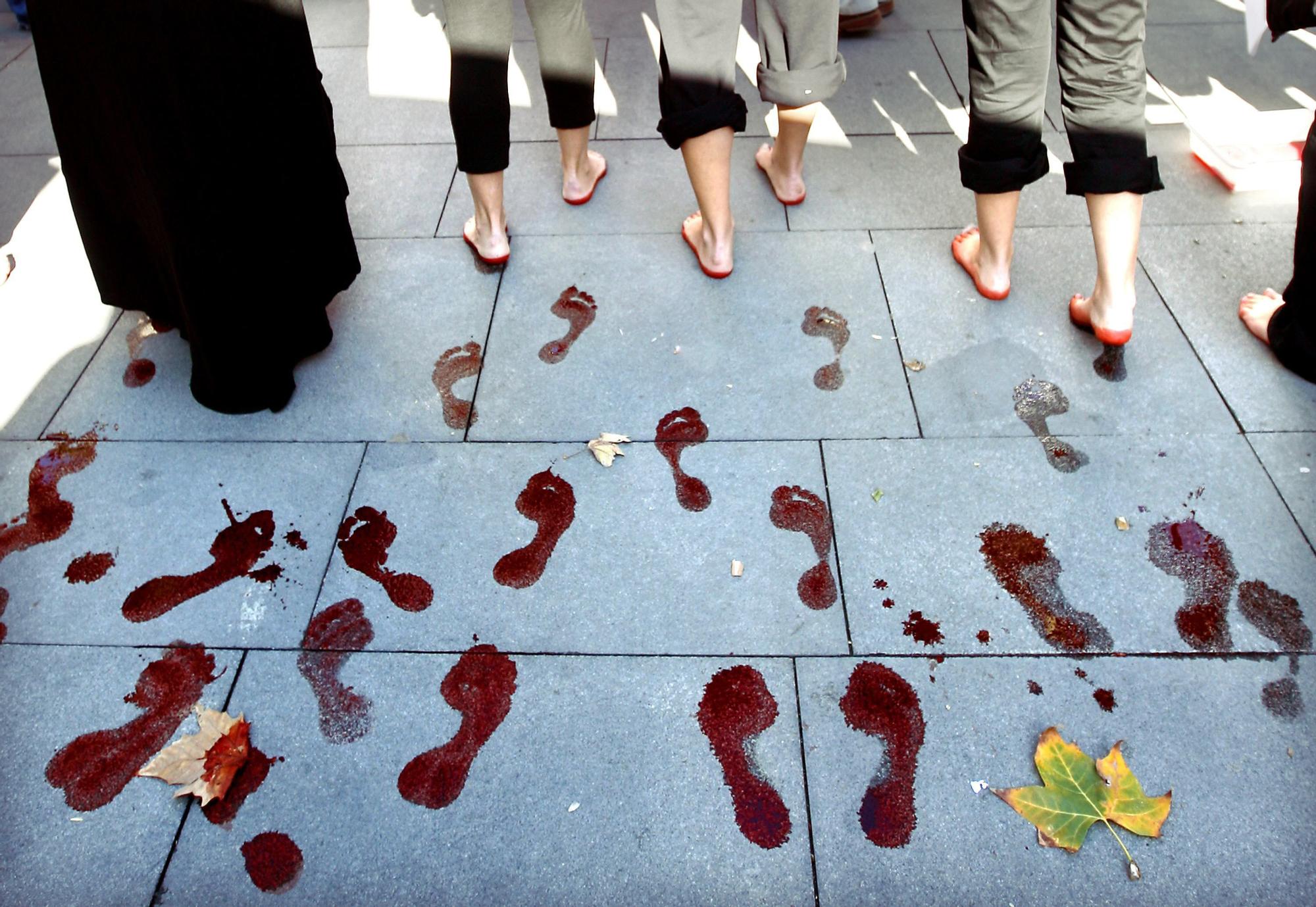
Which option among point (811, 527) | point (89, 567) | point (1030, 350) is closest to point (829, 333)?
point (1030, 350)

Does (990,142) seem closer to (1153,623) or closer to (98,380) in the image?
(1153,623)

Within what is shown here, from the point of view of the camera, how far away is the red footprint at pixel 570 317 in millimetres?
2271

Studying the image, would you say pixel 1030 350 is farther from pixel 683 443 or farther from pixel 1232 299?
pixel 683 443

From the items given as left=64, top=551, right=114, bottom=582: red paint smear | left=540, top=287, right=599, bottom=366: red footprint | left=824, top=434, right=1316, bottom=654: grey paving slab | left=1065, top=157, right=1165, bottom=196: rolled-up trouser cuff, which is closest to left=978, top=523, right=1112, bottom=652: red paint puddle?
left=824, top=434, right=1316, bottom=654: grey paving slab

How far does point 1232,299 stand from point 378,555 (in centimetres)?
227

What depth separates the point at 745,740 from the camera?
1533 millimetres

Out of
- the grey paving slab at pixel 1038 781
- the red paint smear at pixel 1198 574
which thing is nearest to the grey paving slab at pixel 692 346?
the red paint smear at pixel 1198 574

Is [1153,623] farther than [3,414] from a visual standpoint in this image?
No

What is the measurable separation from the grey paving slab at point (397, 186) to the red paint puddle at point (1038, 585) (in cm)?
187

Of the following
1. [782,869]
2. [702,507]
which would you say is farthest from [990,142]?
[782,869]

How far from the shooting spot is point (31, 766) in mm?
1533

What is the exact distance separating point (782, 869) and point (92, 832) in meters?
1.16

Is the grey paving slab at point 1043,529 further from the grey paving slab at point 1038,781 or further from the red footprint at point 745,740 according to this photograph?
the red footprint at point 745,740

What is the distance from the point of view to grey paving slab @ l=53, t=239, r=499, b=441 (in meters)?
2.11
